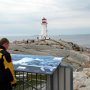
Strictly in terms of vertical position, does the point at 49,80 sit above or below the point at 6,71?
below

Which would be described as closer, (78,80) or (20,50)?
(78,80)

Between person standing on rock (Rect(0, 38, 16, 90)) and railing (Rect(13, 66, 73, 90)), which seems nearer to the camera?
person standing on rock (Rect(0, 38, 16, 90))

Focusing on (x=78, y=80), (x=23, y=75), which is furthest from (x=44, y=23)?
(x=23, y=75)

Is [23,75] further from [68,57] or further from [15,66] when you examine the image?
[68,57]

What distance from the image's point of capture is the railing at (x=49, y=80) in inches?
285

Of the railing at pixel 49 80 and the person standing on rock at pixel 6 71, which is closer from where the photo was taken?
the person standing on rock at pixel 6 71

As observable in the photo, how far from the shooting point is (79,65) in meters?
16.0

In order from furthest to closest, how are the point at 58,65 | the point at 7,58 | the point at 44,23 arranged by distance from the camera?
1. the point at 44,23
2. the point at 58,65
3. the point at 7,58

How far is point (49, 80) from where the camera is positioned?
728cm

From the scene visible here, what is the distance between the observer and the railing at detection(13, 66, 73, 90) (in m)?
7.25

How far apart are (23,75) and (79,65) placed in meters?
8.82

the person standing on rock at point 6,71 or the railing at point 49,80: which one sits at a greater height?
the person standing on rock at point 6,71

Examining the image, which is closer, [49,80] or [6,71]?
[6,71]

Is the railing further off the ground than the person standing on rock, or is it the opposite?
the person standing on rock
